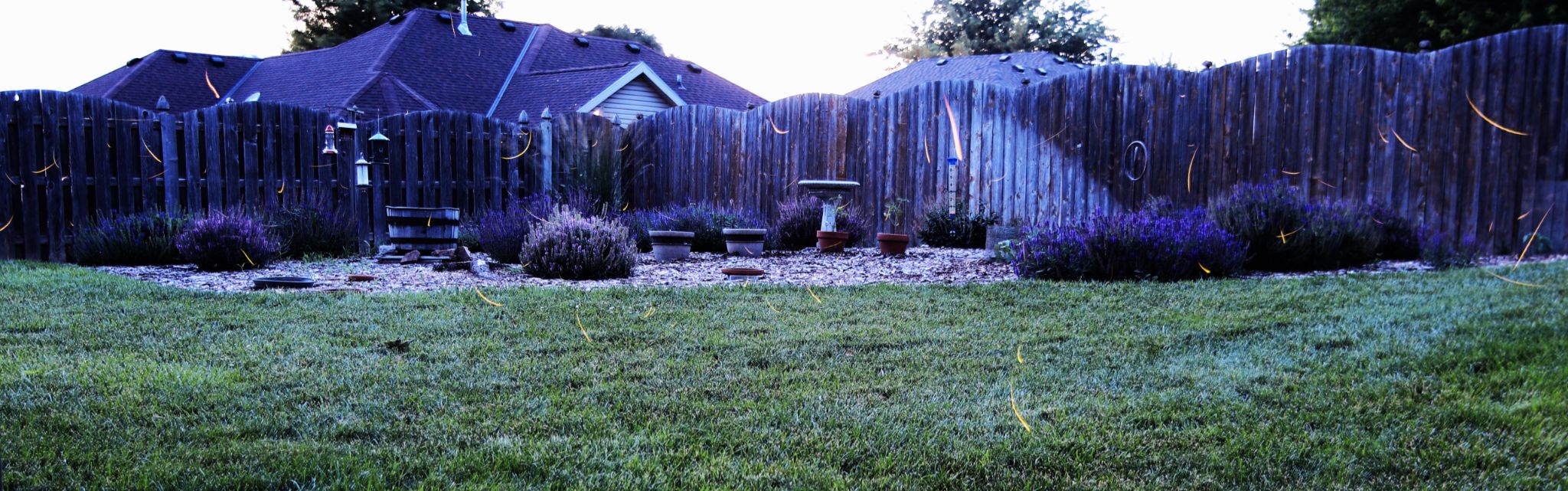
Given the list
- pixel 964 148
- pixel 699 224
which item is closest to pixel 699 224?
pixel 699 224

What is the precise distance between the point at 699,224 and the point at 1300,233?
16.8 feet

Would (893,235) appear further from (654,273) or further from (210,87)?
(210,87)

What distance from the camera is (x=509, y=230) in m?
7.95

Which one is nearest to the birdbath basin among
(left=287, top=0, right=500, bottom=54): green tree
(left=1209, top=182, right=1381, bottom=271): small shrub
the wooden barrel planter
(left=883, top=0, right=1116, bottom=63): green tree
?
the wooden barrel planter

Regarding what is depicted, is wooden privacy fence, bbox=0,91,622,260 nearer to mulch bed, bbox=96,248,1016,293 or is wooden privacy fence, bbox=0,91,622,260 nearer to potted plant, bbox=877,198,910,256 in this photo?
mulch bed, bbox=96,248,1016,293

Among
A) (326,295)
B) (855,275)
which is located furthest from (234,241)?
(855,275)

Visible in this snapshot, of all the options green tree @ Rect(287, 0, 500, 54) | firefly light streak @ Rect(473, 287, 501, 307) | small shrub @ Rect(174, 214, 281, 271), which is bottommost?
firefly light streak @ Rect(473, 287, 501, 307)

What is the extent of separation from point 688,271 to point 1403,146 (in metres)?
5.05

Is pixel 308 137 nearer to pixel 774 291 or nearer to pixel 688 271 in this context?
pixel 688 271

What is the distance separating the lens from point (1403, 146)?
644 cm

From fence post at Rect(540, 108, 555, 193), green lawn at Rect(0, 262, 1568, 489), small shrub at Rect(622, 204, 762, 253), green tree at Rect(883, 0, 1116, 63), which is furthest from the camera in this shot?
green tree at Rect(883, 0, 1116, 63)

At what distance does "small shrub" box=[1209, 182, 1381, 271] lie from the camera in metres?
6.12

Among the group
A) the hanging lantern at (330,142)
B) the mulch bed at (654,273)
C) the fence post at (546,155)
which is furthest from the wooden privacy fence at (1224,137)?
the hanging lantern at (330,142)

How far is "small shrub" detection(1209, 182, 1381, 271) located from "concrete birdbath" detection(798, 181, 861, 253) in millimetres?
3227
